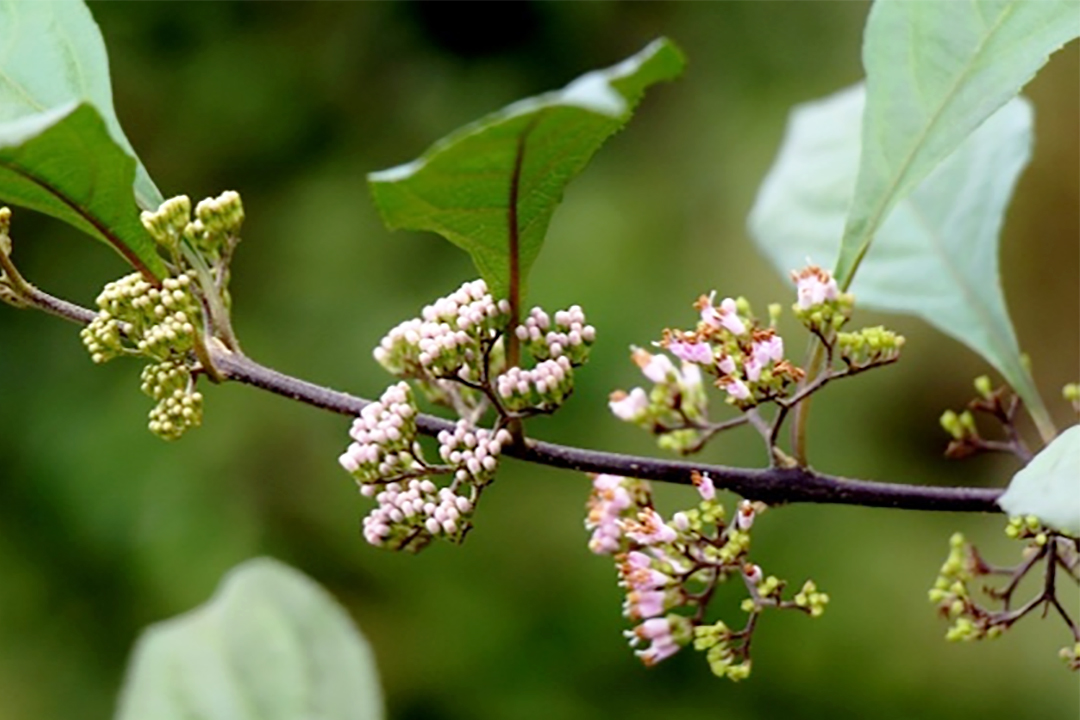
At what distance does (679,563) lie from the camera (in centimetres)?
60

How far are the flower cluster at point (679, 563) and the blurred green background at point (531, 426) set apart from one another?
1213 millimetres

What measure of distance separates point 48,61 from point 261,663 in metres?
0.32

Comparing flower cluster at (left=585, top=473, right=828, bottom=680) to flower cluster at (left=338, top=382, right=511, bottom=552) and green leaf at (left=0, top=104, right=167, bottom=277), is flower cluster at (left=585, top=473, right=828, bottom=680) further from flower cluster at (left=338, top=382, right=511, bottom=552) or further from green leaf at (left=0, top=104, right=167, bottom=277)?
green leaf at (left=0, top=104, right=167, bottom=277)

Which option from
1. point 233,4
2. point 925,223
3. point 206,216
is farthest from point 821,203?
point 233,4

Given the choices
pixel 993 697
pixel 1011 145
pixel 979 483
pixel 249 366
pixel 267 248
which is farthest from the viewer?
pixel 267 248

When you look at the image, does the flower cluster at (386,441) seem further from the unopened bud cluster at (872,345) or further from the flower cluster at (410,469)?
the unopened bud cluster at (872,345)

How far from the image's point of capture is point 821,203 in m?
1.02

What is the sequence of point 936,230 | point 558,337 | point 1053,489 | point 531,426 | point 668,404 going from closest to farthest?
point 1053,489 < point 558,337 < point 668,404 < point 936,230 < point 531,426

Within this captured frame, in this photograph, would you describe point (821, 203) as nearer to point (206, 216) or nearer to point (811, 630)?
point (206, 216)

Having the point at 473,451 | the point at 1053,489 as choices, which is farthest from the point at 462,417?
the point at 1053,489

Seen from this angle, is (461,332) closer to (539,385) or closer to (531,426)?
(539,385)

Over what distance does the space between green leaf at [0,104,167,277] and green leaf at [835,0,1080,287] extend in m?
0.35

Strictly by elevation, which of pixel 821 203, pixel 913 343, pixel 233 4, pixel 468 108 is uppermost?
pixel 233 4

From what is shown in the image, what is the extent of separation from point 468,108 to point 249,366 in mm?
1861
